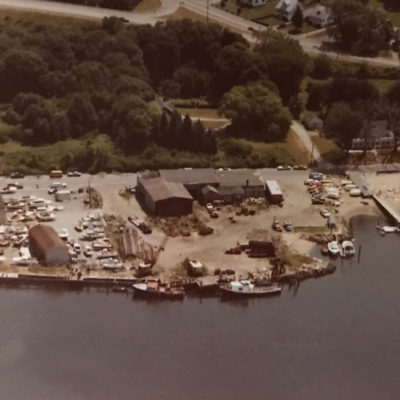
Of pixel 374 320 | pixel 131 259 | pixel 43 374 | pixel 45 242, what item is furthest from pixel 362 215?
pixel 43 374

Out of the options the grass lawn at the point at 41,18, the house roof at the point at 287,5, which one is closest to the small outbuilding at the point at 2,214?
the grass lawn at the point at 41,18

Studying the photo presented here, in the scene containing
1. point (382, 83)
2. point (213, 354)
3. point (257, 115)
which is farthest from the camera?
point (382, 83)

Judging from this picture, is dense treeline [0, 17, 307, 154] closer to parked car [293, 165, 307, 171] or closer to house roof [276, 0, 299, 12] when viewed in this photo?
parked car [293, 165, 307, 171]

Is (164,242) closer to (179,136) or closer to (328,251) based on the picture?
(328,251)

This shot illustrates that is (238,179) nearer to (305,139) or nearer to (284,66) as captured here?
(305,139)

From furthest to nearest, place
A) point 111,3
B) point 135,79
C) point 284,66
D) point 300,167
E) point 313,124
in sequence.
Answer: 1. point 111,3
2. point 284,66
3. point 313,124
4. point 135,79
5. point 300,167

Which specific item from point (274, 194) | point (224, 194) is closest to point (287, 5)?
point (274, 194)

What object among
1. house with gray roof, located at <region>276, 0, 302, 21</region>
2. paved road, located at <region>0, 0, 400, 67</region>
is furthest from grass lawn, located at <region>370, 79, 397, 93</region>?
house with gray roof, located at <region>276, 0, 302, 21</region>
